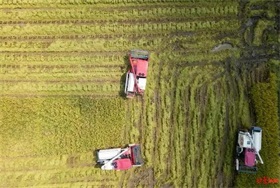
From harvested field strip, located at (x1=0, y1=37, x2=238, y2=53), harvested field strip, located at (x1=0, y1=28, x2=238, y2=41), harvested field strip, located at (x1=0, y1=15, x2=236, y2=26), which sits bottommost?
harvested field strip, located at (x1=0, y1=37, x2=238, y2=53)

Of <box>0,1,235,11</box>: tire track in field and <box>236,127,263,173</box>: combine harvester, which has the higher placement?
<box>0,1,235,11</box>: tire track in field

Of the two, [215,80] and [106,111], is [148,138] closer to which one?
[106,111]

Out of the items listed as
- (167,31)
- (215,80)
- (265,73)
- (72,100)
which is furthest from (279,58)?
(72,100)

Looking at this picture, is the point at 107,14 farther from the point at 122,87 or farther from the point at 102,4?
the point at 122,87

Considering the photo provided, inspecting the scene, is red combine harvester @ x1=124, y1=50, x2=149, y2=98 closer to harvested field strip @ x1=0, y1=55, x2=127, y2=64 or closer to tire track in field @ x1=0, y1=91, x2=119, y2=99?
harvested field strip @ x1=0, y1=55, x2=127, y2=64

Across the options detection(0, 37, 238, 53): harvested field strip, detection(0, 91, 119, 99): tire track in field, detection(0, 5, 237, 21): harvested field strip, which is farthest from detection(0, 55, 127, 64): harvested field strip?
detection(0, 5, 237, 21): harvested field strip

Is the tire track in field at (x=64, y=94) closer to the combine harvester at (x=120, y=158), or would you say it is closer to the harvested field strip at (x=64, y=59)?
the harvested field strip at (x=64, y=59)

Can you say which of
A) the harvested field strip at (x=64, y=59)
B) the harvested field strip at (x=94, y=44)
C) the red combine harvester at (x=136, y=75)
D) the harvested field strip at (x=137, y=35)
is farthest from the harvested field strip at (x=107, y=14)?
the red combine harvester at (x=136, y=75)
